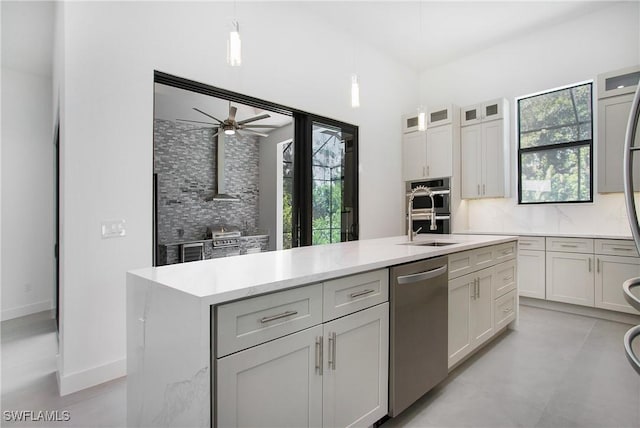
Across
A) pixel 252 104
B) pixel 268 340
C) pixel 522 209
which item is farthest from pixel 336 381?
pixel 522 209

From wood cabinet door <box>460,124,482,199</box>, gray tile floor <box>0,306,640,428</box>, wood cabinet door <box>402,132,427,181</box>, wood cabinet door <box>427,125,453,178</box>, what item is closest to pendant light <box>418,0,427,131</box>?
wood cabinet door <box>427,125,453,178</box>

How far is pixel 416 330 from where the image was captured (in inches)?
71.0

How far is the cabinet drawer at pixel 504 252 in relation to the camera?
2.77 meters

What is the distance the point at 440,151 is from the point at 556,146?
4.66 feet

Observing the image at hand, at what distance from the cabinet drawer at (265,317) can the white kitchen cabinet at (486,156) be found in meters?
4.04

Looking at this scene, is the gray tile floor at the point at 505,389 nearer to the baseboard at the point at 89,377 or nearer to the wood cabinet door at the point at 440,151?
the baseboard at the point at 89,377

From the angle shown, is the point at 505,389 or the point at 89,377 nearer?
the point at 505,389

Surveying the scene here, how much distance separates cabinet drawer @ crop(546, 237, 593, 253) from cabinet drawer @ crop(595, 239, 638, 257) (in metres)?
0.08

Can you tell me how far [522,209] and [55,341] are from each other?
5600 mm

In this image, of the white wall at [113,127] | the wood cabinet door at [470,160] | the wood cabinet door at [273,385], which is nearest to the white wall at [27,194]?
the white wall at [113,127]

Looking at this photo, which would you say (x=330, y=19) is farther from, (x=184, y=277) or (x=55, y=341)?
(x=55, y=341)

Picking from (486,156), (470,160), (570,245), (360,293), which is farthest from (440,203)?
(360,293)

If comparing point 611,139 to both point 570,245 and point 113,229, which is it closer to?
point 570,245

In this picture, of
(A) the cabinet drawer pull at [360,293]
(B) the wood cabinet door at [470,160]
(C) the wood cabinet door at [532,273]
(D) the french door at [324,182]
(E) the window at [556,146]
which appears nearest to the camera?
(A) the cabinet drawer pull at [360,293]
